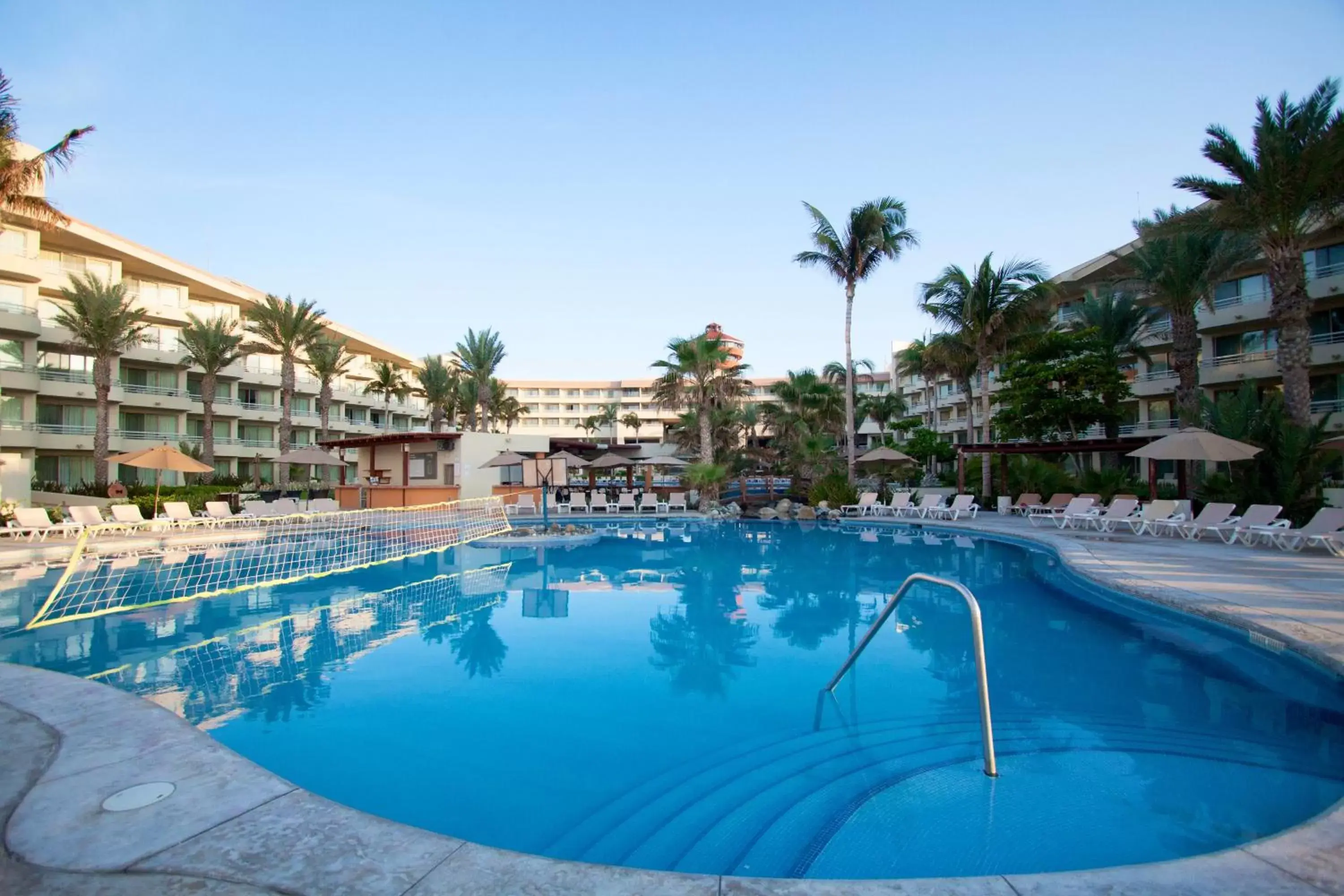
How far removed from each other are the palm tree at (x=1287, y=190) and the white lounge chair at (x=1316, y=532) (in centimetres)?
471

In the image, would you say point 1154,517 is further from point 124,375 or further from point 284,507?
point 124,375

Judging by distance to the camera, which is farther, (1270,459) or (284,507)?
(284,507)

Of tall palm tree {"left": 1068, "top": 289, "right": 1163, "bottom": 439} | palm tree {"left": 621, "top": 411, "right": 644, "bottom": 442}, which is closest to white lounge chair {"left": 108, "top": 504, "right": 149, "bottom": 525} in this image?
tall palm tree {"left": 1068, "top": 289, "right": 1163, "bottom": 439}

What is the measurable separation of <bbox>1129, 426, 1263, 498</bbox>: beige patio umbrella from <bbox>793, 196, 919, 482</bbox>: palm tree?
1237cm

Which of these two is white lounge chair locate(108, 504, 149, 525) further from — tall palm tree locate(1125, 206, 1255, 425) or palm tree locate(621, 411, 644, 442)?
palm tree locate(621, 411, 644, 442)

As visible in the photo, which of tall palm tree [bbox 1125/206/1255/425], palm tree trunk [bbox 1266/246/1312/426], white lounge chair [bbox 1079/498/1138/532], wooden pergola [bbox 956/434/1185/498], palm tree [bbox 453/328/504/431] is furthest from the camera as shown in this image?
palm tree [bbox 453/328/504/431]

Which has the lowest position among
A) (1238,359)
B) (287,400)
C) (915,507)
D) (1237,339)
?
(915,507)

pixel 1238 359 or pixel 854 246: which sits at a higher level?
pixel 854 246

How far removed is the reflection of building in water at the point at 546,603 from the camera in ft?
34.6

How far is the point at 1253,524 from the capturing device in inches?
562

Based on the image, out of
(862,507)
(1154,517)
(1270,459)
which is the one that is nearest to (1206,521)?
(1154,517)

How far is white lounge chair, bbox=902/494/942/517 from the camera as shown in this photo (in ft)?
76.0

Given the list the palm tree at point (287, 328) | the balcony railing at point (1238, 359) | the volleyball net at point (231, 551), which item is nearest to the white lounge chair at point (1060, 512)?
the balcony railing at point (1238, 359)

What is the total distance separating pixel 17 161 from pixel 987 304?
30535 mm
